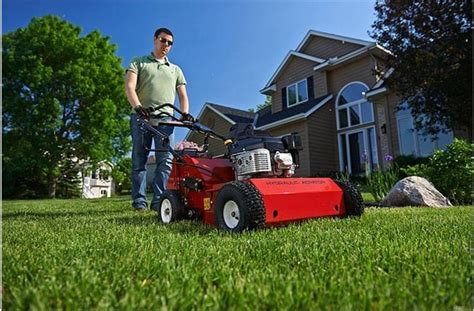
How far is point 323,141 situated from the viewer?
15.0 metres

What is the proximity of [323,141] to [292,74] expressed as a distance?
428 centimetres

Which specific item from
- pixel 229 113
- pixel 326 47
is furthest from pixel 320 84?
pixel 229 113

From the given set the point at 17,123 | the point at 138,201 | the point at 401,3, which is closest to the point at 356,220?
the point at 138,201

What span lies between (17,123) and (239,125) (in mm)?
19891

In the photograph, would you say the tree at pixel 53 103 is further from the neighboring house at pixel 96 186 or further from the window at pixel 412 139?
the window at pixel 412 139

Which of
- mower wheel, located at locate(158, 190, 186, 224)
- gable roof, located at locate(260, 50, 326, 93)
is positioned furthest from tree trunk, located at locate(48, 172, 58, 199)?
mower wheel, located at locate(158, 190, 186, 224)

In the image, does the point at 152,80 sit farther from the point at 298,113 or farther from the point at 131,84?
the point at 298,113

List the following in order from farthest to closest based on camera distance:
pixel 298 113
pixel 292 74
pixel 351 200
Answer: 1. pixel 292 74
2. pixel 298 113
3. pixel 351 200

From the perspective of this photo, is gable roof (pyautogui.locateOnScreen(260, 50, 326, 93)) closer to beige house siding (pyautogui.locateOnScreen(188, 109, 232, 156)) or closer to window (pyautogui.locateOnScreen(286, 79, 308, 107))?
window (pyautogui.locateOnScreen(286, 79, 308, 107))

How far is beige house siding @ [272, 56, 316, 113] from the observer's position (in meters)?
16.5

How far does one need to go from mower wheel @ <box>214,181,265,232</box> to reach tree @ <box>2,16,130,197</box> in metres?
18.9

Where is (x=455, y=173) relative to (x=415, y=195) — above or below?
above

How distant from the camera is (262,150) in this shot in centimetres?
273

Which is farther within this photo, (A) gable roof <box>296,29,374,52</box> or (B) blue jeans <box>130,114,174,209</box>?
(A) gable roof <box>296,29,374,52</box>
